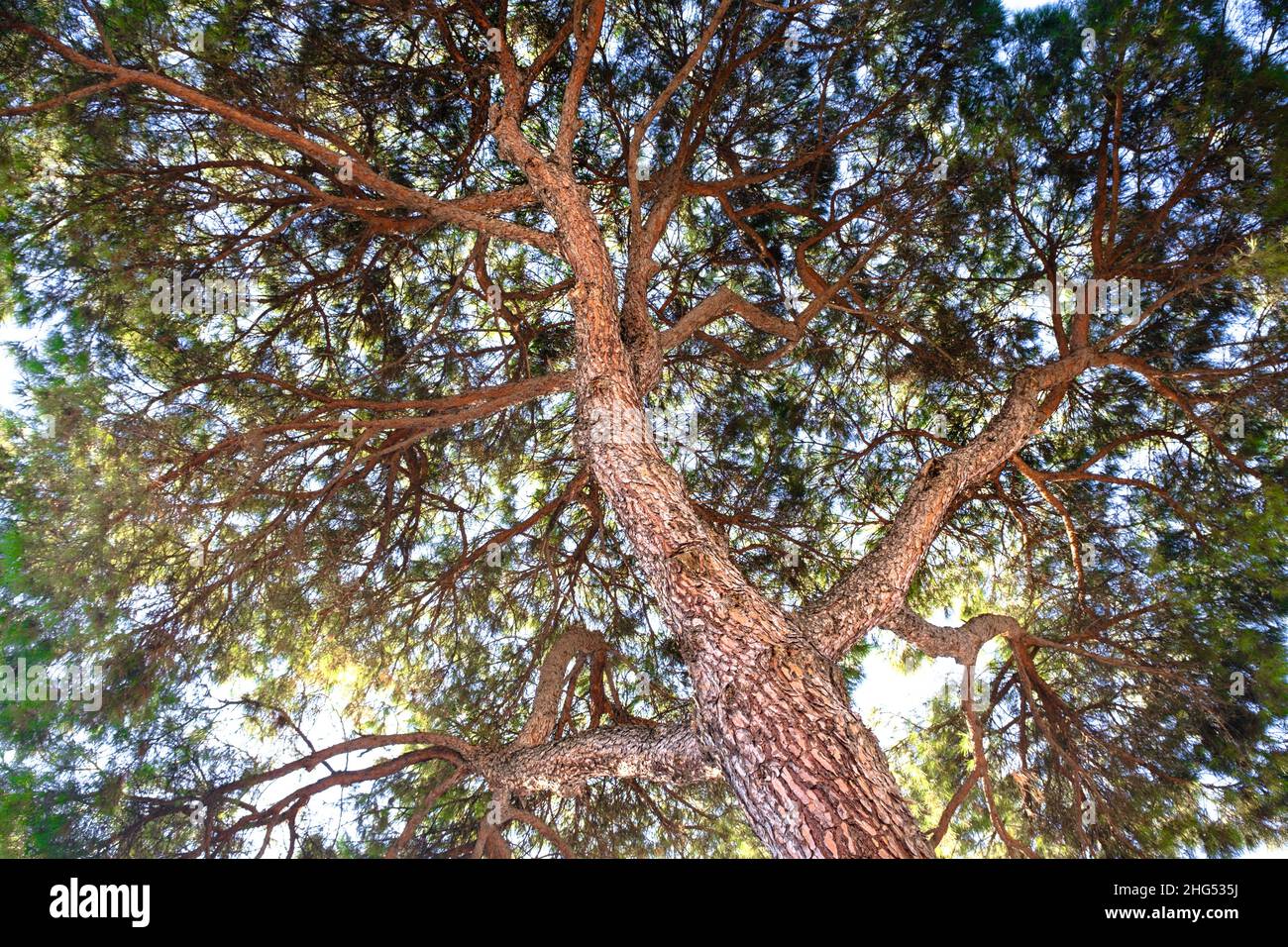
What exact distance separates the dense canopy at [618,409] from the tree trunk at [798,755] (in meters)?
0.15

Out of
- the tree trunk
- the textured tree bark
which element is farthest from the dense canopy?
the tree trunk

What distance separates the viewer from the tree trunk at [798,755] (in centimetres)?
163

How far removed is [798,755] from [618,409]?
1.51m

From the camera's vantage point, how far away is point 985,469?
3355 millimetres

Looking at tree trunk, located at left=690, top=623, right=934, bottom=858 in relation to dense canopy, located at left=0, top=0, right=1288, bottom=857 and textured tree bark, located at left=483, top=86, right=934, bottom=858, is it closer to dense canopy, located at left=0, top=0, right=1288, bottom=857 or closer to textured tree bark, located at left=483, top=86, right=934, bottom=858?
textured tree bark, located at left=483, top=86, right=934, bottom=858

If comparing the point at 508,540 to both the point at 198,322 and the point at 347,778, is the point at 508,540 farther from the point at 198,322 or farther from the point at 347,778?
the point at 198,322

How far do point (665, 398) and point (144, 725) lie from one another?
134 inches

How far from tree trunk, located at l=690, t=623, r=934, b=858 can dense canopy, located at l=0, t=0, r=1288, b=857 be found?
15 centimetres

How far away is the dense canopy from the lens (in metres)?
3.09

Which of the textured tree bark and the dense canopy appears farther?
the dense canopy

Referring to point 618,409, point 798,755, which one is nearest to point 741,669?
point 798,755

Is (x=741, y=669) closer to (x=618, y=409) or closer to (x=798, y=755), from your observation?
(x=798, y=755)

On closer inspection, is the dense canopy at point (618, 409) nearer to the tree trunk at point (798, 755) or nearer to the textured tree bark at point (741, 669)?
the textured tree bark at point (741, 669)
